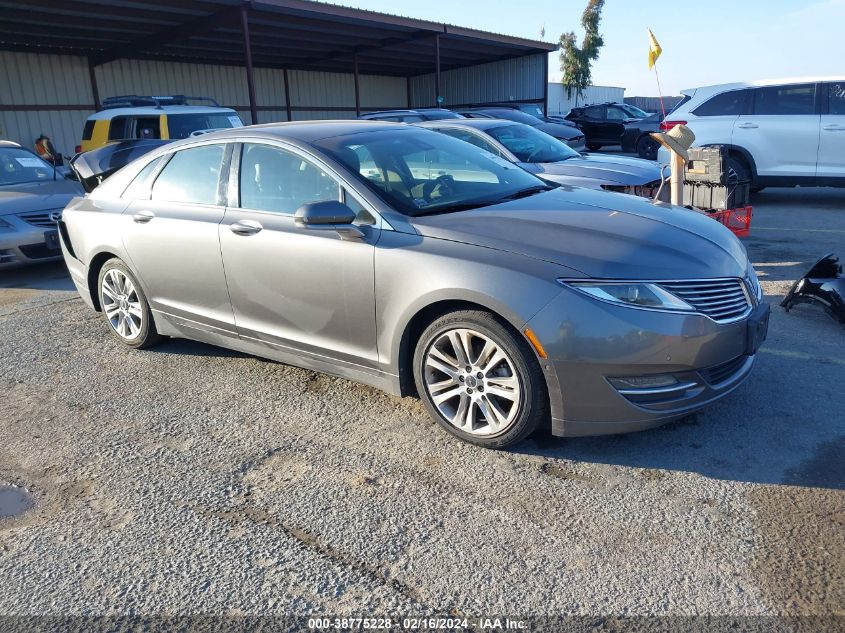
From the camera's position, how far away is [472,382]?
3.29m

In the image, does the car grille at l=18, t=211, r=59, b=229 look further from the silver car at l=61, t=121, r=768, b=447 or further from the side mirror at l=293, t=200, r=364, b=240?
the side mirror at l=293, t=200, r=364, b=240

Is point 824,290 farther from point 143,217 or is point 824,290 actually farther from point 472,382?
point 143,217

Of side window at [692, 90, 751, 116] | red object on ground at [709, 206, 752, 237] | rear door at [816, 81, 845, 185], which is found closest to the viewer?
red object on ground at [709, 206, 752, 237]

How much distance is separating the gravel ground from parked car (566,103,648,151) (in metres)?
20.3

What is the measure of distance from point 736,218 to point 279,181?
5.38 meters

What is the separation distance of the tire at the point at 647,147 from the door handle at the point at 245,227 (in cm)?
1716

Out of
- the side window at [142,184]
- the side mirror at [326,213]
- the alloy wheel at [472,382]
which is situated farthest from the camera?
the side window at [142,184]

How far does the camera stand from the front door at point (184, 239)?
167 inches

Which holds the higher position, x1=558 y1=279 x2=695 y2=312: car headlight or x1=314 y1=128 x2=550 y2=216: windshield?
x1=314 y1=128 x2=550 y2=216: windshield

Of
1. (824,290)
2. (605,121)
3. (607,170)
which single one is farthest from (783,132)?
(605,121)

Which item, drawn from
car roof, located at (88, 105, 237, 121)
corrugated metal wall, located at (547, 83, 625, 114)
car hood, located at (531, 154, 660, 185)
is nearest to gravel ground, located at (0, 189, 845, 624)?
car hood, located at (531, 154, 660, 185)

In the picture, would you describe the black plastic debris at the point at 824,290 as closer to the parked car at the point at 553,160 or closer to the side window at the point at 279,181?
the parked car at the point at 553,160

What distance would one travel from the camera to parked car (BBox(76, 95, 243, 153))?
12.0 m

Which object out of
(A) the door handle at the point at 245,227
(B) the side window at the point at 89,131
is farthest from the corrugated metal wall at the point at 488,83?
(A) the door handle at the point at 245,227
